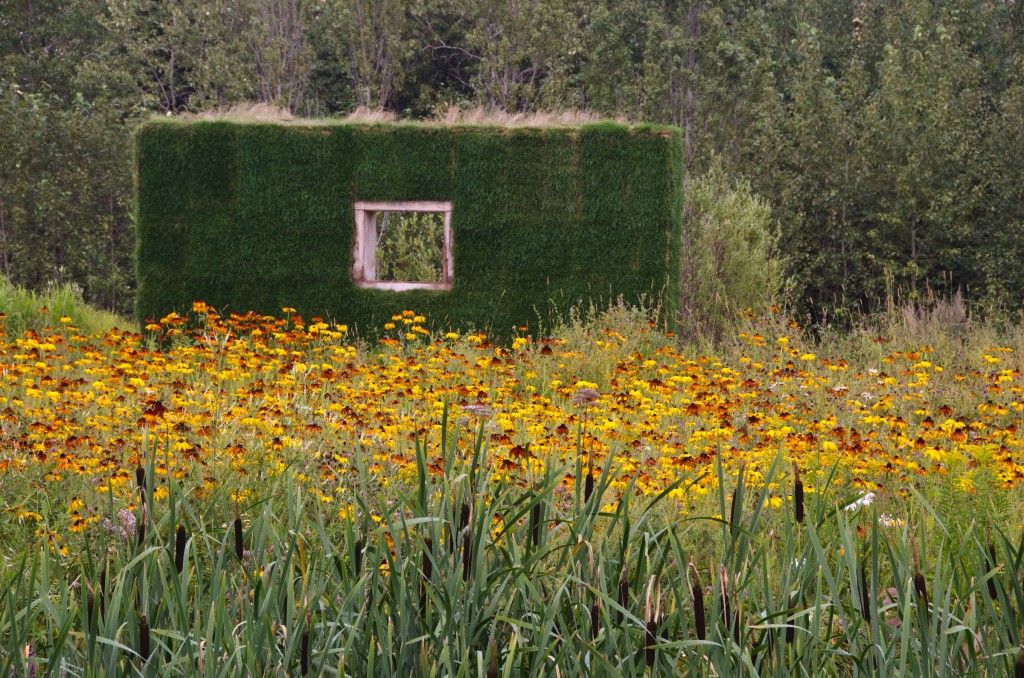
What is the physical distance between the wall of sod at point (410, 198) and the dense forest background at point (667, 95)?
6.31ft

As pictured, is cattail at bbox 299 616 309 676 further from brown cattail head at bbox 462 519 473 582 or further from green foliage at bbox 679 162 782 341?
green foliage at bbox 679 162 782 341

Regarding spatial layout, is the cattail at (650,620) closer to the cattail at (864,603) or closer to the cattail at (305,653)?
the cattail at (864,603)

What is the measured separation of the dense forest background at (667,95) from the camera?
55.6 ft

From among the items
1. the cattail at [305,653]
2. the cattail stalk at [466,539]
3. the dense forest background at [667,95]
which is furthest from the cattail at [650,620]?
the dense forest background at [667,95]

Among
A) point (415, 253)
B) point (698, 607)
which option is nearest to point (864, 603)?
point (698, 607)

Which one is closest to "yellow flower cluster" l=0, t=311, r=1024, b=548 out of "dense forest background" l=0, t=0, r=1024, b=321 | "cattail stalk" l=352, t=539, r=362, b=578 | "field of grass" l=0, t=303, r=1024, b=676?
"field of grass" l=0, t=303, r=1024, b=676

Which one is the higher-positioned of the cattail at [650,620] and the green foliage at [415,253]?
the green foliage at [415,253]

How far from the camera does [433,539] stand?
244cm

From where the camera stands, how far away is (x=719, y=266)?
1364 cm

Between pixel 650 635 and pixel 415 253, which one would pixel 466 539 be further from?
pixel 415 253

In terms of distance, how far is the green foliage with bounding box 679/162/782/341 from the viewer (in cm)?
1312

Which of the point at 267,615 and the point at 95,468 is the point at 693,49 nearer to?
the point at 95,468

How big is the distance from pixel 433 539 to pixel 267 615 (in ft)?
1.15

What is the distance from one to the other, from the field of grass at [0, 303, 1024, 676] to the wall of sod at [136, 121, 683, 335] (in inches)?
52.8
